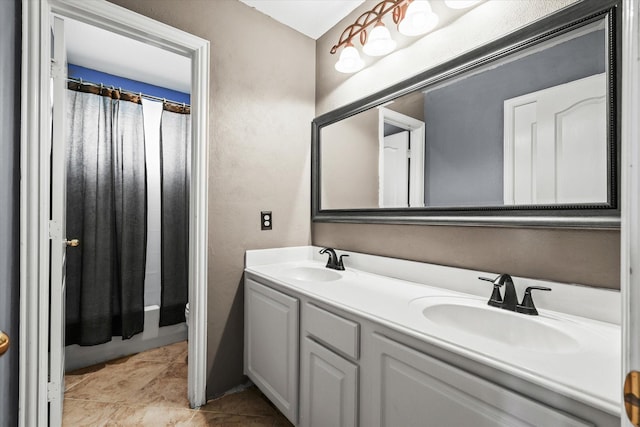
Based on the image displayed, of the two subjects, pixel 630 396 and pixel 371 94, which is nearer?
pixel 630 396

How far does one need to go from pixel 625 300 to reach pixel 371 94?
5.18ft

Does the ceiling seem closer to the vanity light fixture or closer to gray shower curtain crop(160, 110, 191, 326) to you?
the vanity light fixture

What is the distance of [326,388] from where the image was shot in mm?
1188

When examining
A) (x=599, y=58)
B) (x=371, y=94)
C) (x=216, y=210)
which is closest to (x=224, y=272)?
(x=216, y=210)

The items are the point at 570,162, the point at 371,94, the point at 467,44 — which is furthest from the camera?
the point at 371,94

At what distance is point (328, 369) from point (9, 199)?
1404 mm

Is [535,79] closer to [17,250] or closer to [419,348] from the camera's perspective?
[419,348]

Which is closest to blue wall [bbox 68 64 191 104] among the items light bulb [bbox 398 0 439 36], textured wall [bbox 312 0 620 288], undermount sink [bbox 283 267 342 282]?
textured wall [bbox 312 0 620 288]

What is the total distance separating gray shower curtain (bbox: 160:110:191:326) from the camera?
8.11ft

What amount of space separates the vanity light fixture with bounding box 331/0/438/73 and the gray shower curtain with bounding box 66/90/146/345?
174cm

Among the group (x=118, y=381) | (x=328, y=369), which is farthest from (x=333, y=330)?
(x=118, y=381)

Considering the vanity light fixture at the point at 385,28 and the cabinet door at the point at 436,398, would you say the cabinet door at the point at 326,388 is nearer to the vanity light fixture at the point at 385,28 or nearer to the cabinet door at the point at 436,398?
the cabinet door at the point at 436,398

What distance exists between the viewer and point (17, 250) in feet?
3.96

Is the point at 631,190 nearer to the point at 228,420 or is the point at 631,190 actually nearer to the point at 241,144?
the point at 241,144
